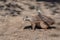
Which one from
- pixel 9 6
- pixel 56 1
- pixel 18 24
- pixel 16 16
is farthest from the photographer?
→ pixel 56 1

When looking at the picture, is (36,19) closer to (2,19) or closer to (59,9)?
(2,19)

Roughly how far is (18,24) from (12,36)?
4.77ft

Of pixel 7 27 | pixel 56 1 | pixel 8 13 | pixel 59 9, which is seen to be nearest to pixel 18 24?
pixel 7 27

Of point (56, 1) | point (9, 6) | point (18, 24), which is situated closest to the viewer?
point (18, 24)

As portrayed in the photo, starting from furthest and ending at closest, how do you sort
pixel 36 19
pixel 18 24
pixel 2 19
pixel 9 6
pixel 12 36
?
pixel 9 6 → pixel 2 19 → pixel 18 24 → pixel 36 19 → pixel 12 36

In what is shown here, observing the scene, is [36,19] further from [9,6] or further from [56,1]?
[56,1]

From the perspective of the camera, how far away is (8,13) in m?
9.74

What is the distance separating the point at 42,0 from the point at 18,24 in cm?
582

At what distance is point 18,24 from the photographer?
790 cm

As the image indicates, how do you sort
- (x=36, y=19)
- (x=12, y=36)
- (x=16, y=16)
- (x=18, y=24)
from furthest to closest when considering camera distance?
1. (x=16, y=16)
2. (x=18, y=24)
3. (x=36, y=19)
4. (x=12, y=36)

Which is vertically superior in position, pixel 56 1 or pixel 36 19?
pixel 36 19

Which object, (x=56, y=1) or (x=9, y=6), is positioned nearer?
(x=9, y=6)

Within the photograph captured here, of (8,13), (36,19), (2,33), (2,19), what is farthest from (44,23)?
(8,13)

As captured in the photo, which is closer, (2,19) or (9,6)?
(2,19)
